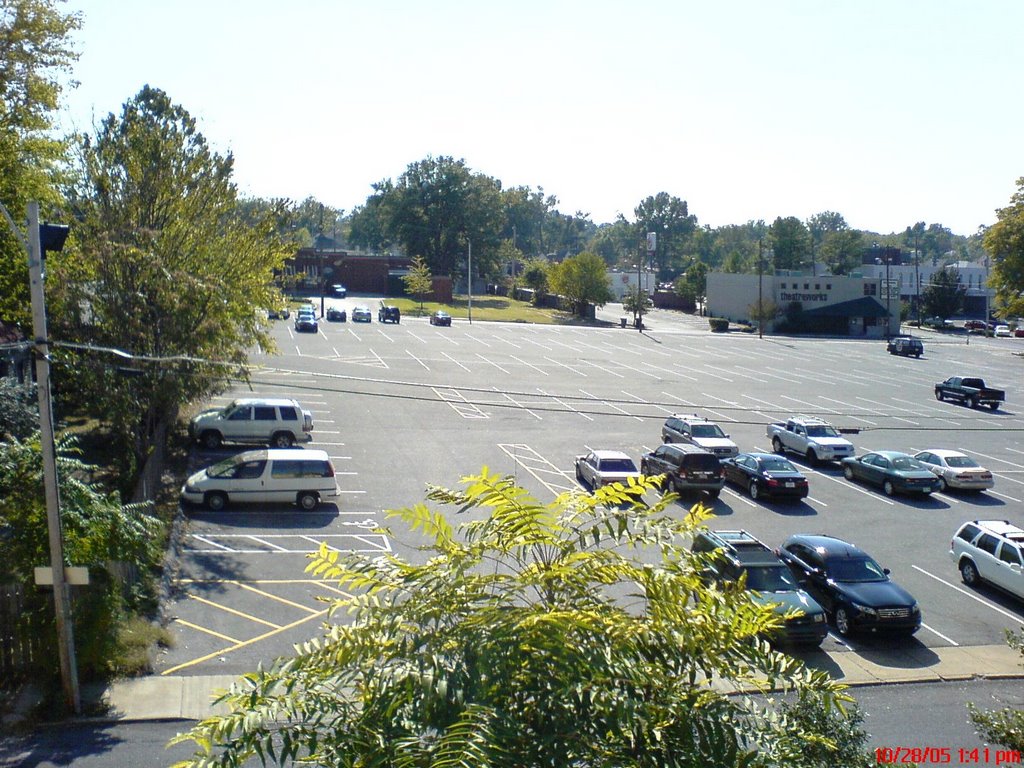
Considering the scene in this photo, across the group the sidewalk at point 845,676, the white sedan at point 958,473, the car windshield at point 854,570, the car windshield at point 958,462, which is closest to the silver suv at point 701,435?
the white sedan at point 958,473

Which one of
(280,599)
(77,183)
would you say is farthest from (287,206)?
(280,599)

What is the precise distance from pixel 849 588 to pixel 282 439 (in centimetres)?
1873

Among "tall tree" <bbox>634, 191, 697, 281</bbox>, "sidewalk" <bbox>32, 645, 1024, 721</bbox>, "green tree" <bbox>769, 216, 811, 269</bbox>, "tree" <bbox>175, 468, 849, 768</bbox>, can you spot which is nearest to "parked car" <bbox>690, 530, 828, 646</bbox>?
"sidewalk" <bbox>32, 645, 1024, 721</bbox>

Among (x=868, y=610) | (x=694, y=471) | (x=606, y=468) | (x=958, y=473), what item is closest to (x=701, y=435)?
(x=694, y=471)

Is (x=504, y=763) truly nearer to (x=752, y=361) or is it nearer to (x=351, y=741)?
(x=351, y=741)

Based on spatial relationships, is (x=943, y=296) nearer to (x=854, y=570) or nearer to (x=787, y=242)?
(x=787, y=242)

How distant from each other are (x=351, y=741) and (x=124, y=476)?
21.3 metres

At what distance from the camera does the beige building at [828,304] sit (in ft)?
298

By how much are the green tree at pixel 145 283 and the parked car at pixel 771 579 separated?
12262mm

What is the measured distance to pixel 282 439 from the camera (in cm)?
3031

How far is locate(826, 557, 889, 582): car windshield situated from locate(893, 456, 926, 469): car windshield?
10.8 metres

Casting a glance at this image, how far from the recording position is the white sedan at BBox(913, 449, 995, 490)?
1145 inches

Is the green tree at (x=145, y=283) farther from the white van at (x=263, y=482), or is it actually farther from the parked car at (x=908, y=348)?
the parked car at (x=908, y=348)

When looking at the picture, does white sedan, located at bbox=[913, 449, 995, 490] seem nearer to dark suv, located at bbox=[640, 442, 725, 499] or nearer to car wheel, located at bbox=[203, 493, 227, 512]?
dark suv, located at bbox=[640, 442, 725, 499]
